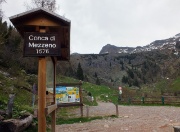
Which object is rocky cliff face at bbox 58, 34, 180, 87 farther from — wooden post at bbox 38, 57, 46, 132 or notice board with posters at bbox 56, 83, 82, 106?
wooden post at bbox 38, 57, 46, 132

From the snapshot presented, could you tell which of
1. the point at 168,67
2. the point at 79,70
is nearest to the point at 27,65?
the point at 79,70

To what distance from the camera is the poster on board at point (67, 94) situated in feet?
47.0

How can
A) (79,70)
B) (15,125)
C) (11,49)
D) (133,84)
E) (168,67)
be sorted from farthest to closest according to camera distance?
(168,67) → (133,84) → (79,70) → (11,49) → (15,125)

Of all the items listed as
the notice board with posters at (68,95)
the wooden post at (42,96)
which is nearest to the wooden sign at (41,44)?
the wooden post at (42,96)

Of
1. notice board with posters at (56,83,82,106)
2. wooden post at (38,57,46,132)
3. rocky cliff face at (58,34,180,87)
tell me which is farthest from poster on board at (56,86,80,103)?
rocky cliff face at (58,34,180,87)

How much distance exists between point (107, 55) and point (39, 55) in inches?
5793

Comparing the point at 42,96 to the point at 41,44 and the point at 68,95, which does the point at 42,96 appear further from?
the point at 68,95

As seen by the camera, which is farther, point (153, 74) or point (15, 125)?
point (153, 74)

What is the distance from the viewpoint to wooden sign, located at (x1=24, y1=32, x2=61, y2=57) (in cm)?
555

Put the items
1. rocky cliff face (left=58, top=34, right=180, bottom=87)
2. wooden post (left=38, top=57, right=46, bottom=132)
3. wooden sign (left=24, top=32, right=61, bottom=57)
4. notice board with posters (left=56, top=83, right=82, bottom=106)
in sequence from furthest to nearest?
rocky cliff face (left=58, top=34, right=180, bottom=87)
notice board with posters (left=56, top=83, right=82, bottom=106)
wooden sign (left=24, top=32, right=61, bottom=57)
wooden post (left=38, top=57, right=46, bottom=132)

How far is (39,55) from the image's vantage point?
5574mm

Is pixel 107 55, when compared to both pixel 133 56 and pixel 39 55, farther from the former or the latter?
pixel 39 55

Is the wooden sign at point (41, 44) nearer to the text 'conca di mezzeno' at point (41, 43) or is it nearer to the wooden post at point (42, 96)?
the text 'conca di mezzeno' at point (41, 43)

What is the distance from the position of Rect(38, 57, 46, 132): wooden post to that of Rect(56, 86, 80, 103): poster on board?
8.82 metres
